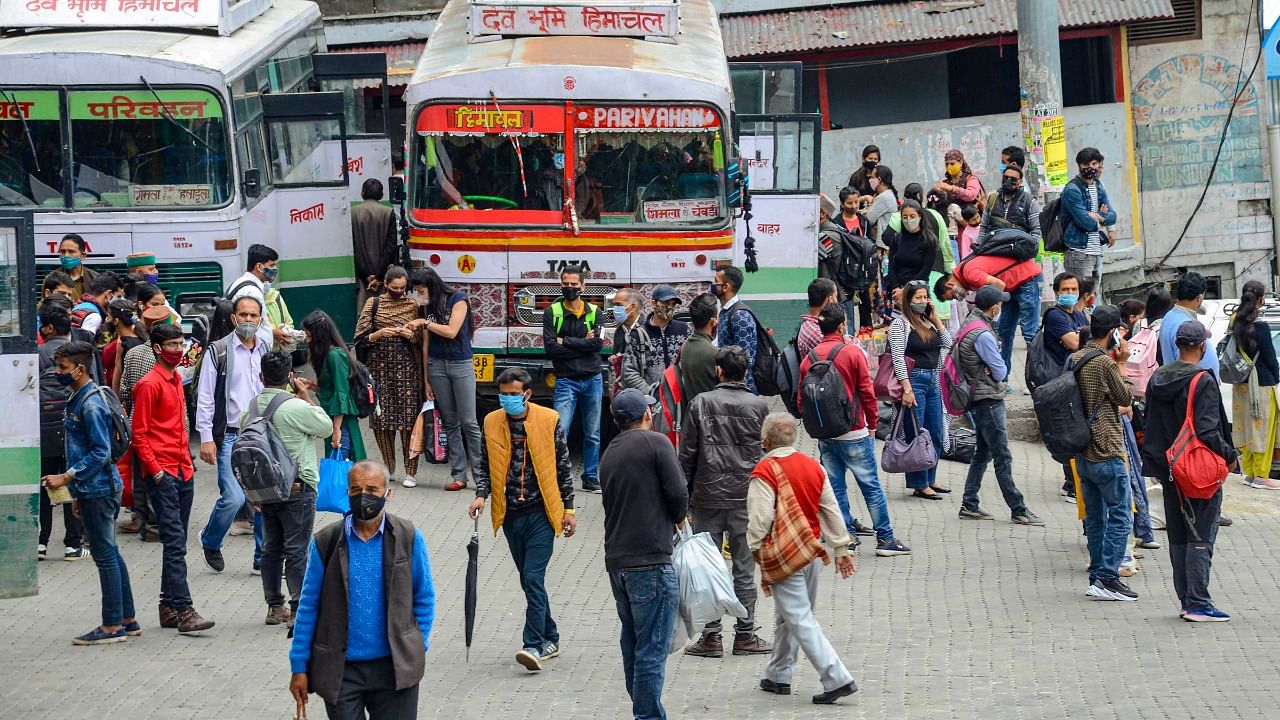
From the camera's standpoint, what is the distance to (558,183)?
13.6 m

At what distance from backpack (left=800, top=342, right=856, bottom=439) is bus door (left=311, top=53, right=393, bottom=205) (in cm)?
633

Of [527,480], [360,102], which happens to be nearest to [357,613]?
[527,480]

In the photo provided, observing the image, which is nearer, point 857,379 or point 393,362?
point 857,379

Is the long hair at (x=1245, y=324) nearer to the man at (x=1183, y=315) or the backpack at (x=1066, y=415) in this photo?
the man at (x=1183, y=315)

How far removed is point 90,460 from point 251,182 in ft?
17.4

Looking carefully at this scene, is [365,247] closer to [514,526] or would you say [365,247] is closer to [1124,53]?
[514,526]

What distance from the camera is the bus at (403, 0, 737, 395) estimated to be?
13.5 m

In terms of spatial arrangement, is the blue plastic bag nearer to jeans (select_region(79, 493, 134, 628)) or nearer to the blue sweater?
jeans (select_region(79, 493, 134, 628))

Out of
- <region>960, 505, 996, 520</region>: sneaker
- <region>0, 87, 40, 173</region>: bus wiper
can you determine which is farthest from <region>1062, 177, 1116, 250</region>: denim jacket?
<region>0, 87, 40, 173</region>: bus wiper

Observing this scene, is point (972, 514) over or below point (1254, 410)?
below

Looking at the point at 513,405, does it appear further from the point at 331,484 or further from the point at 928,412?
the point at 928,412

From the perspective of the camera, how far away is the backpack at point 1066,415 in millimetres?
Answer: 10359

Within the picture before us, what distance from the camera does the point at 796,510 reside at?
8539mm

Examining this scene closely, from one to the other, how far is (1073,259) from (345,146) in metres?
6.35
